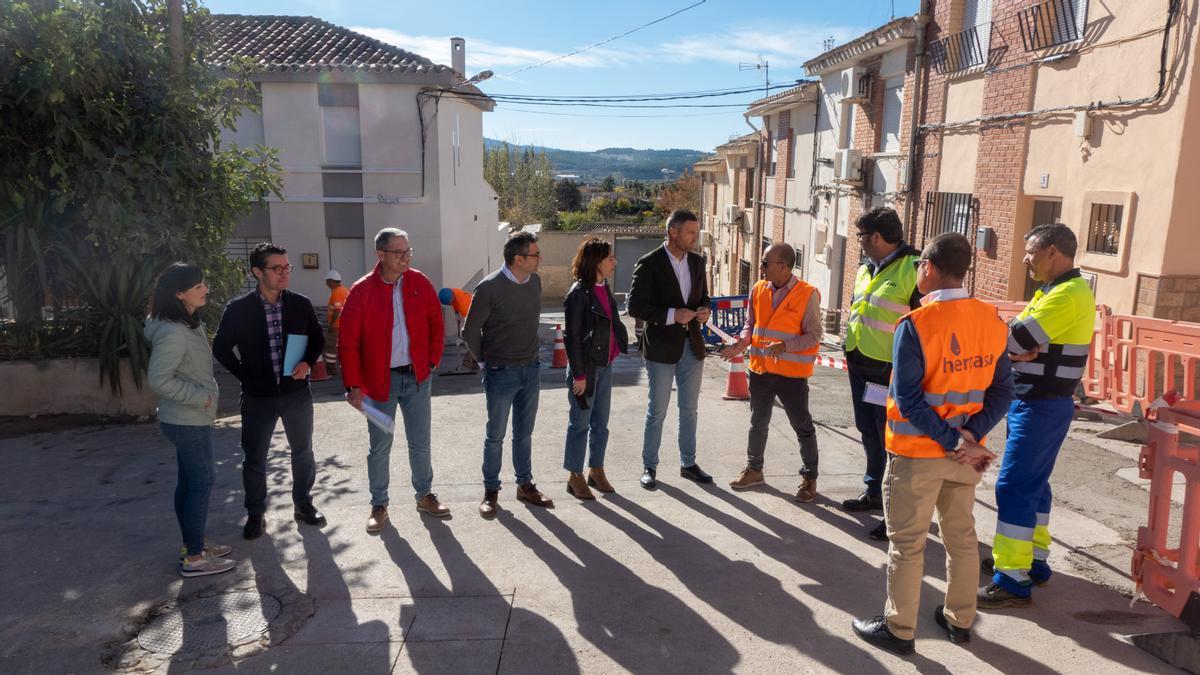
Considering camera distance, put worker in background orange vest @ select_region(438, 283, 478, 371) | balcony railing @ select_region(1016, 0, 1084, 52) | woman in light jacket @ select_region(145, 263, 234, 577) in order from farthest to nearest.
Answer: worker in background orange vest @ select_region(438, 283, 478, 371)
balcony railing @ select_region(1016, 0, 1084, 52)
woman in light jacket @ select_region(145, 263, 234, 577)

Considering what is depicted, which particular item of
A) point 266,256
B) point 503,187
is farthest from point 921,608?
point 503,187

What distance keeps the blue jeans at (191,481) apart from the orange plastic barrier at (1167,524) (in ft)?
15.8

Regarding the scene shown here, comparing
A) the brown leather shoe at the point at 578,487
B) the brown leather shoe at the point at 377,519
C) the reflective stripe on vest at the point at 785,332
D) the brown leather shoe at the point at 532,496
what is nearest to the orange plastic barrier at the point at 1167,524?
the reflective stripe on vest at the point at 785,332

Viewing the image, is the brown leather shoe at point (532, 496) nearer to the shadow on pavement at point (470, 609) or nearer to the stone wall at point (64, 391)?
the shadow on pavement at point (470, 609)

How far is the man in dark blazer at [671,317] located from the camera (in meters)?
5.31

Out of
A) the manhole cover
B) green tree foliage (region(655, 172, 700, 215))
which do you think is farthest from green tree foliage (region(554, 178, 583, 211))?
the manhole cover

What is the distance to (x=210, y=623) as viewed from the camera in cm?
368

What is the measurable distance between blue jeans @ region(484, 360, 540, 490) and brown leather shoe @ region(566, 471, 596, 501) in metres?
0.39

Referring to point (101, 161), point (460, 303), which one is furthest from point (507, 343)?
point (460, 303)

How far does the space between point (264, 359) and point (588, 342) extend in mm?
2011

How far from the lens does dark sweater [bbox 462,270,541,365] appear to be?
487 cm

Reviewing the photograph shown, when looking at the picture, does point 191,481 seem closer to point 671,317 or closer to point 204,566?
point 204,566

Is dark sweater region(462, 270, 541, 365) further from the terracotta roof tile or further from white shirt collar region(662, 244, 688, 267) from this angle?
the terracotta roof tile

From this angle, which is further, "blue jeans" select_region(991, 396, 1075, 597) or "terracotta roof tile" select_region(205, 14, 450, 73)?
"terracotta roof tile" select_region(205, 14, 450, 73)
